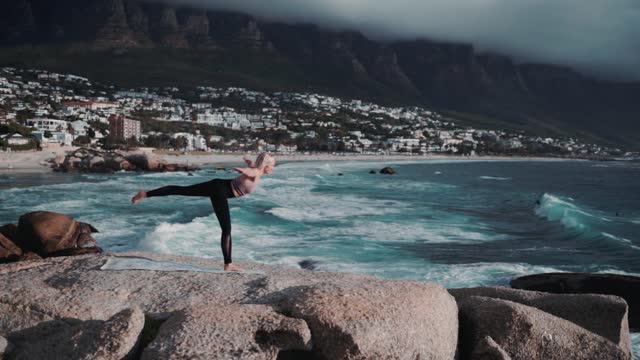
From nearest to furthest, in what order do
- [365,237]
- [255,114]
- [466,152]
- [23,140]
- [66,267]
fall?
[66,267]
[365,237]
[23,140]
[466,152]
[255,114]

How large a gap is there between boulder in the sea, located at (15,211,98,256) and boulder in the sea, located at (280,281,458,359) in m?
10.6

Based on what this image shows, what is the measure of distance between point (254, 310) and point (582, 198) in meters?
47.5

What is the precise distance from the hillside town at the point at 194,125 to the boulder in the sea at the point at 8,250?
7817 cm

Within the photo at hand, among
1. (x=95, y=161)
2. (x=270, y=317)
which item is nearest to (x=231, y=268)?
(x=270, y=317)

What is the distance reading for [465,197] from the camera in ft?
140

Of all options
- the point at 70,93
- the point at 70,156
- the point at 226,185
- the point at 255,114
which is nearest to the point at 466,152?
the point at 255,114

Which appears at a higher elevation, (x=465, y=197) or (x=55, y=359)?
(x=55, y=359)

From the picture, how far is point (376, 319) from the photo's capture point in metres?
4.72

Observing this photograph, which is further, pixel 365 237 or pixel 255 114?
pixel 255 114

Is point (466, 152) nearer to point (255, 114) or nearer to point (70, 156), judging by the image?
point (255, 114)

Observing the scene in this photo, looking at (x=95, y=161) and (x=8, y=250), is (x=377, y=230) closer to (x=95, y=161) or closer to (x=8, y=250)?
(x=8, y=250)

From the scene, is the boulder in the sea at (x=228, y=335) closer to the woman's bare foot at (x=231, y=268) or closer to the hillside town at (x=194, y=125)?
the woman's bare foot at (x=231, y=268)

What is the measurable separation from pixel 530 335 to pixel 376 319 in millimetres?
1656

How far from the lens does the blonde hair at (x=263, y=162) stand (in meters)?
6.89
